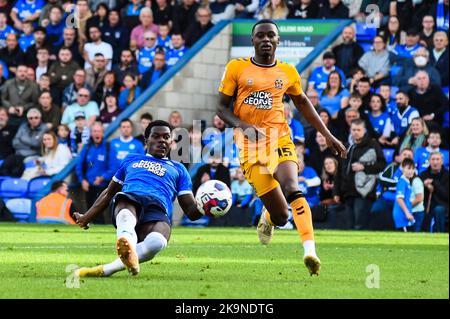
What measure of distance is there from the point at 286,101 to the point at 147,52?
11.9ft

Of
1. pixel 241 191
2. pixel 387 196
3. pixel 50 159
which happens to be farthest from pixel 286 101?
pixel 50 159

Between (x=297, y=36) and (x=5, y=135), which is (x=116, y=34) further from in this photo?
(x=297, y=36)

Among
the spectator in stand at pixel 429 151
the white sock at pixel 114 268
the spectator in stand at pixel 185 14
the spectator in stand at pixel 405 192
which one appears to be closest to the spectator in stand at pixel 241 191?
the spectator in stand at pixel 405 192

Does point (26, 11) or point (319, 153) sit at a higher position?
point (26, 11)

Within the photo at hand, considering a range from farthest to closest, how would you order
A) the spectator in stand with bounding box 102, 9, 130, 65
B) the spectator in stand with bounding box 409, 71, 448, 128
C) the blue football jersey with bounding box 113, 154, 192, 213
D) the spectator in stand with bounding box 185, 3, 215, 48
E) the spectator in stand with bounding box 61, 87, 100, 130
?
the spectator in stand with bounding box 102, 9, 130, 65 → the spectator in stand with bounding box 185, 3, 215, 48 → the spectator in stand with bounding box 61, 87, 100, 130 → the spectator in stand with bounding box 409, 71, 448, 128 → the blue football jersey with bounding box 113, 154, 192, 213

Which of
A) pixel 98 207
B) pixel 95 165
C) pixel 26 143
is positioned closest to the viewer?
pixel 98 207

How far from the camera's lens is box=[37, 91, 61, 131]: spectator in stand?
80.7ft

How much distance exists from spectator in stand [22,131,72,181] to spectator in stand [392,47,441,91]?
6939mm

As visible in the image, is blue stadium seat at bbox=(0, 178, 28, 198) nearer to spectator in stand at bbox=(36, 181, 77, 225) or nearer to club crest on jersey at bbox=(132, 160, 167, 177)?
spectator in stand at bbox=(36, 181, 77, 225)

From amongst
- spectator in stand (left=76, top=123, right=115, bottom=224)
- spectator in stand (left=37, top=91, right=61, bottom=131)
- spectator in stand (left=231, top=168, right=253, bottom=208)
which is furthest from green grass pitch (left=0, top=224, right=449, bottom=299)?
spectator in stand (left=37, top=91, right=61, bottom=131)

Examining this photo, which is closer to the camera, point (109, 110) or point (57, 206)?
point (57, 206)

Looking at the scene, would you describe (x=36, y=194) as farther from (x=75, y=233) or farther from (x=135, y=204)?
(x=135, y=204)

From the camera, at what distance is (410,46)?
22.7 meters
